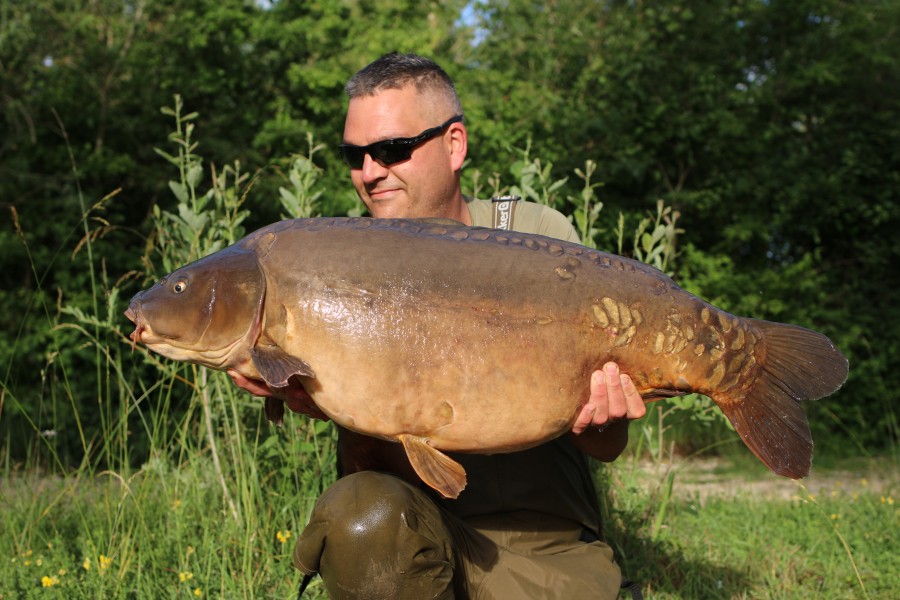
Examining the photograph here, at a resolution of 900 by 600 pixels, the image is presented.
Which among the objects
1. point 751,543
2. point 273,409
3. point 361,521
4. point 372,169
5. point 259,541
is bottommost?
point 751,543

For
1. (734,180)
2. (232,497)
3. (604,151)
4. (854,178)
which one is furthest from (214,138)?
(854,178)

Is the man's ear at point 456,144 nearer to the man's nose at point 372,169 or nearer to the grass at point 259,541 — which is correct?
the man's nose at point 372,169

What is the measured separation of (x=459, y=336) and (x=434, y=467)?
28cm

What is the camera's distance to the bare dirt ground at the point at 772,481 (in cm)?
492

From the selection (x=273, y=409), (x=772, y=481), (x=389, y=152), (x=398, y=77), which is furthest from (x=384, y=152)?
(x=772, y=481)

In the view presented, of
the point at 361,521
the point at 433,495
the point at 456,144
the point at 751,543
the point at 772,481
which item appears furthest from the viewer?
the point at 772,481

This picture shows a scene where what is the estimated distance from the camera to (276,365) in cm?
184

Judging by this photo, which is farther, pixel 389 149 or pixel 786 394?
pixel 389 149

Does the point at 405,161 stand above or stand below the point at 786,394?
above

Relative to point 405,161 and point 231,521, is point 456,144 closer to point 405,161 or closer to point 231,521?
point 405,161

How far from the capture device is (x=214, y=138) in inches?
335

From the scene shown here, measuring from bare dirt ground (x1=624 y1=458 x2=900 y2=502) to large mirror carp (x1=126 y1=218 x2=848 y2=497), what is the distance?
2.50m

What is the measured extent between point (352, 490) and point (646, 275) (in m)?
0.87

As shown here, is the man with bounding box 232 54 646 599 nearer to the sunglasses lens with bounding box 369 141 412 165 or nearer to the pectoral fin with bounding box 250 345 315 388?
the sunglasses lens with bounding box 369 141 412 165
